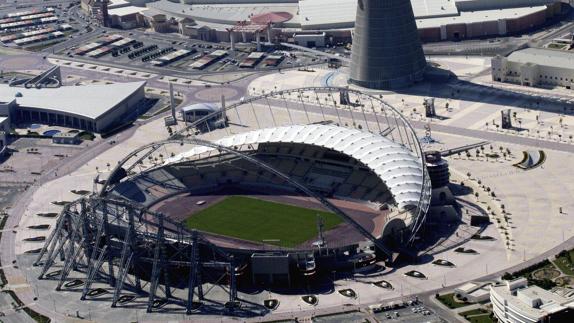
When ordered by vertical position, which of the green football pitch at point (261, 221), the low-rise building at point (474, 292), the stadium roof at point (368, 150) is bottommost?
the low-rise building at point (474, 292)

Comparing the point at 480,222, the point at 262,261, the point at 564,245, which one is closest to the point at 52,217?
the point at 262,261

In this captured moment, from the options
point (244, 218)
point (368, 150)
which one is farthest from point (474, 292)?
point (244, 218)

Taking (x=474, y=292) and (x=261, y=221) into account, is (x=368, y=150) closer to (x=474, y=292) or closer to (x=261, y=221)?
(x=261, y=221)

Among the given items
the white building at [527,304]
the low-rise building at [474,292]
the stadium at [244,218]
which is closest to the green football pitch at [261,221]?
the stadium at [244,218]

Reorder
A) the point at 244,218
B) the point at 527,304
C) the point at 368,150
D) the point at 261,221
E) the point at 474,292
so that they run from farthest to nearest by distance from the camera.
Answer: the point at 368,150 < the point at 244,218 < the point at 261,221 < the point at 474,292 < the point at 527,304

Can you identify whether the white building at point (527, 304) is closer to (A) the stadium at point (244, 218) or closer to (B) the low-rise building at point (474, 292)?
(B) the low-rise building at point (474, 292)
